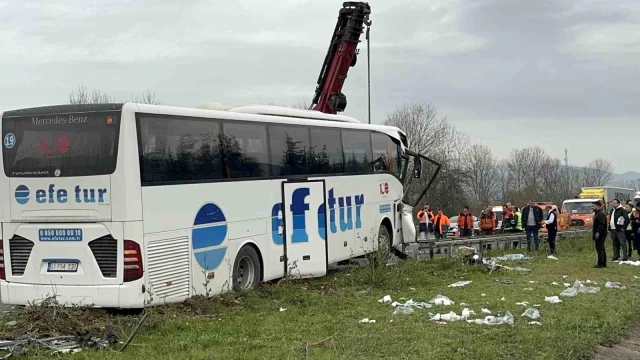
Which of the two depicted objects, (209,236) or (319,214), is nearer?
(209,236)

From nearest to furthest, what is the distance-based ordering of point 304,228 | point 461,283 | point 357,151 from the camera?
point 461,283
point 304,228
point 357,151

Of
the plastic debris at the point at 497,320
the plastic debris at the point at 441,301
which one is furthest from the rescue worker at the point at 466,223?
the plastic debris at the point at 497,320

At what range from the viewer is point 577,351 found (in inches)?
316

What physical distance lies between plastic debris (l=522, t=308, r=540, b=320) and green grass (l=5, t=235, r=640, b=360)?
142 mm

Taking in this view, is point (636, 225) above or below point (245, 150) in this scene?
below

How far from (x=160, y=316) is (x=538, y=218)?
14385 mm

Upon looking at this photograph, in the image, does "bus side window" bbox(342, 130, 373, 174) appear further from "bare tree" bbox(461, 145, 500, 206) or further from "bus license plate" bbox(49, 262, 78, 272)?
"bare tree" bbox(461, 145, 500, 206)

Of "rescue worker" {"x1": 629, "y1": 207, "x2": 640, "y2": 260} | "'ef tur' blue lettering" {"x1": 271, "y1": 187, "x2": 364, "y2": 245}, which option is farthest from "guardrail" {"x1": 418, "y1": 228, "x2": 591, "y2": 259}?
"rescue worker" {"x1": 629, "y1": 207, "x2": 640, "y2": 260}

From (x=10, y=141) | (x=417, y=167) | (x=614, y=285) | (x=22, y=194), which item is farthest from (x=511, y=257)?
(x=10, y=141)

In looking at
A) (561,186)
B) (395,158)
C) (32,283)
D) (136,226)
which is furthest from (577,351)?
(561,186)

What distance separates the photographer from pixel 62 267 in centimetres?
995

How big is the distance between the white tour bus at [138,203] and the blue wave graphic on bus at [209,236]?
0.06 ft

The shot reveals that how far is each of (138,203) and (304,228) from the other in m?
4.95

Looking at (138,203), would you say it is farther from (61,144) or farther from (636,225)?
(636,225)
